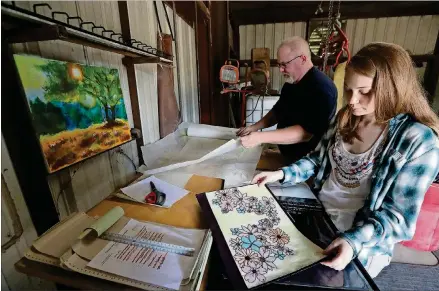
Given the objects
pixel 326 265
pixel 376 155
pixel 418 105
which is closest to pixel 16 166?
pixel 326 265

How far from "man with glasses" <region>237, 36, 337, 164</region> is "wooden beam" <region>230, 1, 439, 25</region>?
371 centimetres

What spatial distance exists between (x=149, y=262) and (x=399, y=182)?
2.84 ft

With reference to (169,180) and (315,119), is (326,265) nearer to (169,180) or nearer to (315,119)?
(169,180)

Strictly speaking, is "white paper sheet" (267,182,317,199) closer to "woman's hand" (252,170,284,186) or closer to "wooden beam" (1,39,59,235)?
"woman's hand" (252,170,284,186)

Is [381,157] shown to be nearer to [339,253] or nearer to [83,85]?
Result: [339,253]

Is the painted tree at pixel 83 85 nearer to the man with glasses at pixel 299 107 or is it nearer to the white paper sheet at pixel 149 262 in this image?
the white paper sheet at pixel 149 262

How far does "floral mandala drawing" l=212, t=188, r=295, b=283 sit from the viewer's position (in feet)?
1.99

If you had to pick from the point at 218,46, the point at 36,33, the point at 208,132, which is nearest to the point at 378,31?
the point at 218,46

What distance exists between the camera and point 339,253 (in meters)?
0.63

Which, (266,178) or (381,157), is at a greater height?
(381,157)

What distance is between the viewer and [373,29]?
16.6 feet

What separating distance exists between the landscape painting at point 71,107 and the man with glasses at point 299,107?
0.70 m

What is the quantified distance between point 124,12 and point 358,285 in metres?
1.51

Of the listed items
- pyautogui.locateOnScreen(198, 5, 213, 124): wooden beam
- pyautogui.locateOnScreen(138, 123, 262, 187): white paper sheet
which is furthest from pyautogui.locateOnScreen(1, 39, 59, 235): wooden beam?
pyautogui.locateOnScreen(198, 5, 213, 124): wooden beam
